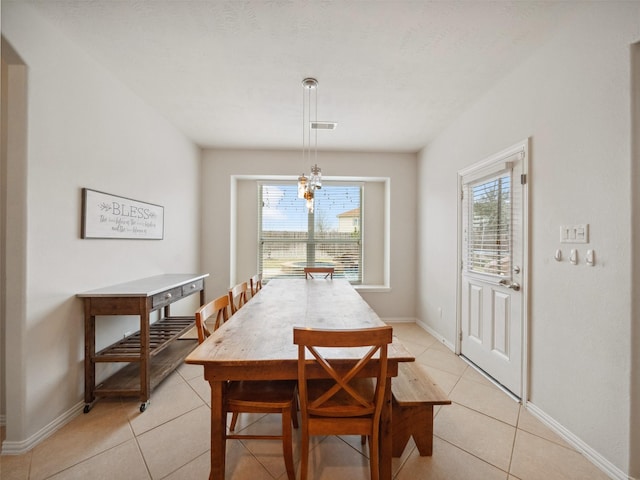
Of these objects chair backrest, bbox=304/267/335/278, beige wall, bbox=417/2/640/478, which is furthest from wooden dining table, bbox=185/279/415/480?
chair backrest, bbox=304/267/335/278

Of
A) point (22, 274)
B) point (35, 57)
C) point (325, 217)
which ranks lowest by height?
point (22, 274)

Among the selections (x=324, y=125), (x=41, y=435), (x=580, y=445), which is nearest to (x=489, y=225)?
(x=580, y=445)

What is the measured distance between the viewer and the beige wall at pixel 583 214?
4.86ft

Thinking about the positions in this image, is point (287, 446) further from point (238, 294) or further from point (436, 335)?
point (436, 335)

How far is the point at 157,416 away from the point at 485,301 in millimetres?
2969

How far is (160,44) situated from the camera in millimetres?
1989

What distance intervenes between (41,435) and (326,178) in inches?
153

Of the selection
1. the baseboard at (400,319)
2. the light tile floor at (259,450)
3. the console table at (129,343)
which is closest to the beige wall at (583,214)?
the light tile floor at (259,450)

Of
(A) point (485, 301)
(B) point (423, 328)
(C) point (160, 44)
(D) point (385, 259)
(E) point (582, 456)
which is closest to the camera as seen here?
(E) point (582, 456)

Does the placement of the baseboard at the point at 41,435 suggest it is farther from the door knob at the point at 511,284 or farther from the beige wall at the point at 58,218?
the door knob at the point at 511,284

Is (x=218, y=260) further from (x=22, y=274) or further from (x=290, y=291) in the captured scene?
(x=22, y=274)

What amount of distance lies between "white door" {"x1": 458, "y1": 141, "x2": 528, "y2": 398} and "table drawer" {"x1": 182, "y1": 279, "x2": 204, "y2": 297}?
2.93 m

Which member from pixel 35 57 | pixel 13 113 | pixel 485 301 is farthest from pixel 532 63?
pixel 13 113

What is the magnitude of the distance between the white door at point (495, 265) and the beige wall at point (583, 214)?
125 millimetres
